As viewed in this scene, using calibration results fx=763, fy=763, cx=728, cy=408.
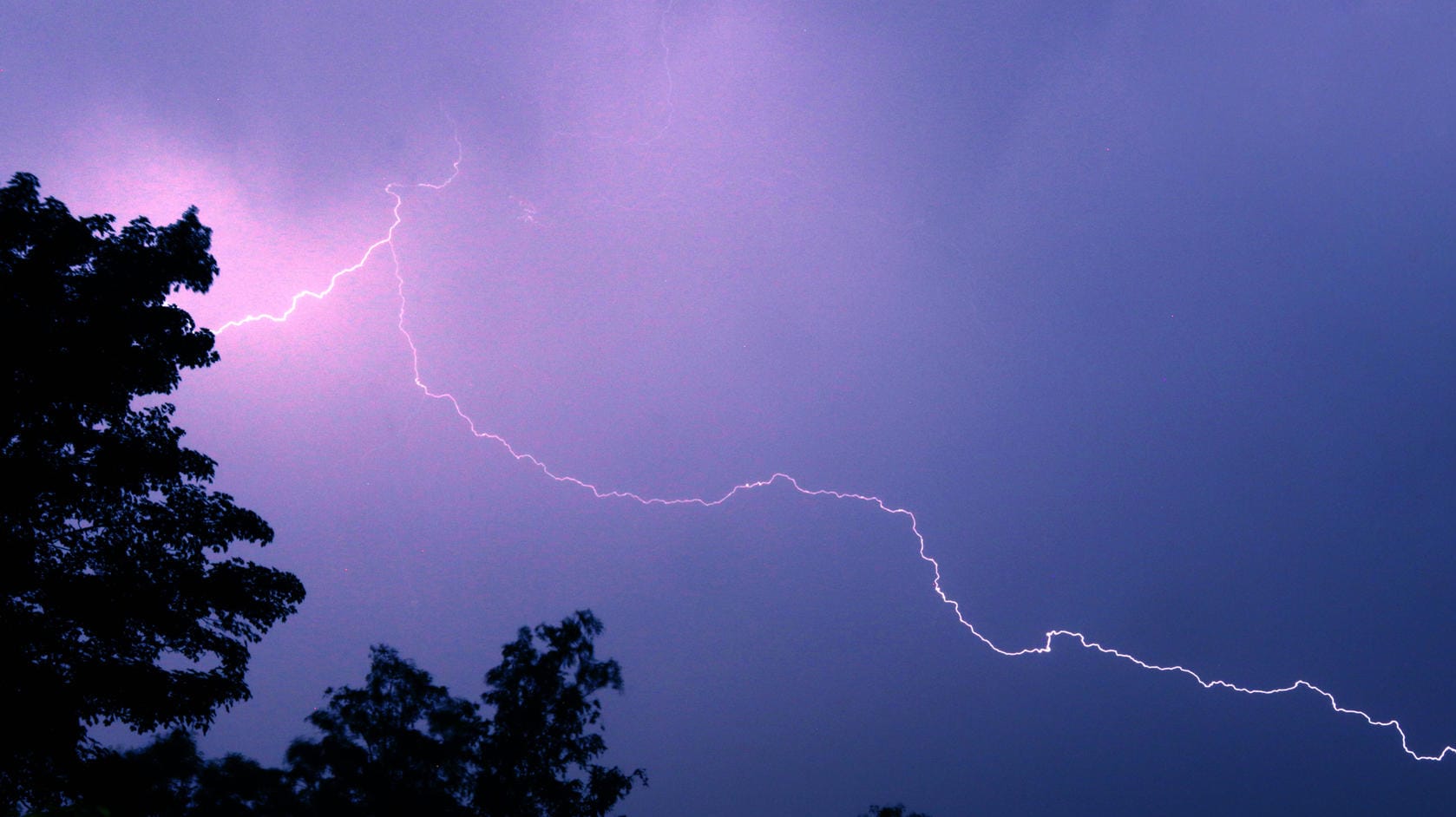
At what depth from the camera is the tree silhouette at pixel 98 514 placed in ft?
19.7

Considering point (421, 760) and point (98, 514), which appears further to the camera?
point (421, 760)

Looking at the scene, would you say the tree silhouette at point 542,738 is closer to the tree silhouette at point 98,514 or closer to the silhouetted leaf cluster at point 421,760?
the silhouetted leaf cluster at point 421,760

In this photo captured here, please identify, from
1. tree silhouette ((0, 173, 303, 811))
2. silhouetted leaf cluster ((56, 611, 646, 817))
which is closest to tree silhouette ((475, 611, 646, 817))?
silhouetted leaf cluster ((56, 611, 646, 817))

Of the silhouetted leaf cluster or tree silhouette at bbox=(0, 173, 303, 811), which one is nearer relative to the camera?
tree silhouette at bbox=(0, 173, 303, 811)

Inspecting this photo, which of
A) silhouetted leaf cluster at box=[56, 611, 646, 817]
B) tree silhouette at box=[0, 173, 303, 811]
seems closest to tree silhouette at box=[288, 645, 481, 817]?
silhouetted leaf cluster at box=[56, 611, 646, 817]

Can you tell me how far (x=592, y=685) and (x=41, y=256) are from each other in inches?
422

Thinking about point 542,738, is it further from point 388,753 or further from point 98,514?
point 98,514

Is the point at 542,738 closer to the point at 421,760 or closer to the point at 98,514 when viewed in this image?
the point at 421,760

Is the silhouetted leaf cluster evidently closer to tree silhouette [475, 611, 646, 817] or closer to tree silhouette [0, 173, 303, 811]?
tree silhouette [475, 611, 646, 817]

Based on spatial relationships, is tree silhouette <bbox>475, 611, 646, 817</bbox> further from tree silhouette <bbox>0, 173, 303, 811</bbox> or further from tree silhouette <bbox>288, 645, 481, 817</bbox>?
tree silhouette <bbox>0, 173, 303, 811</bbox>

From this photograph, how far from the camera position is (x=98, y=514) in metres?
6.67

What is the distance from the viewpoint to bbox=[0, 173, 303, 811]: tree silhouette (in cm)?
602

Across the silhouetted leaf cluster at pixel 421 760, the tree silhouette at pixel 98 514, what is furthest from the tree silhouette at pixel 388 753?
the tree silhouette at pixel 98 514

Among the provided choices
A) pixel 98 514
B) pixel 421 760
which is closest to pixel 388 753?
pixel 421 760
